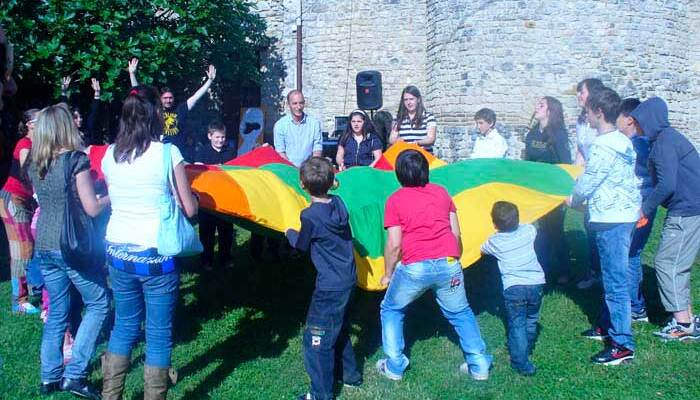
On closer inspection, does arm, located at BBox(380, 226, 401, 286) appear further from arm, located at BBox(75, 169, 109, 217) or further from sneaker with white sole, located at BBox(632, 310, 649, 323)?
Result: sneaker with white sole, located at BBox(632, 310, 649, 323)

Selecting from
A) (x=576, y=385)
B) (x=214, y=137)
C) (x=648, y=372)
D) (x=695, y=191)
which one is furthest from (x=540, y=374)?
(x=214, y=137)

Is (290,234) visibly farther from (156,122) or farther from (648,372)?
(648,372)

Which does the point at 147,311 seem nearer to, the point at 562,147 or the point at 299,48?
the point at 562,147

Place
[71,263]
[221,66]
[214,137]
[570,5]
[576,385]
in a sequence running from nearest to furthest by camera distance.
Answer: [71,263] < [576,385] < [214,137] < [570,5] < [221,66]

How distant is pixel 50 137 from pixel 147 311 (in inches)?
46.7

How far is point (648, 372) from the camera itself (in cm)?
423

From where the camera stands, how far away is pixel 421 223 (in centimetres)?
388

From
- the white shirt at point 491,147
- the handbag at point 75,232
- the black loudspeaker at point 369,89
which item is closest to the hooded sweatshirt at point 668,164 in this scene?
the white shirt at point 491,147

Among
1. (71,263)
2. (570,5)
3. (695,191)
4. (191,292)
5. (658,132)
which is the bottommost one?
(191,292)

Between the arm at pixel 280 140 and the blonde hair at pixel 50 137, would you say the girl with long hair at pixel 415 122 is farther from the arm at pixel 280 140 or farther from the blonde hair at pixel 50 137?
the blonde hair at pixel 50 137

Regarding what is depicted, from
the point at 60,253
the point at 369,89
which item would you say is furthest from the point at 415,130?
the point at 369,89

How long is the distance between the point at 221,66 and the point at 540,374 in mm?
12836

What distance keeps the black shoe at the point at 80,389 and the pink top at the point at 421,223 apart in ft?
6.80

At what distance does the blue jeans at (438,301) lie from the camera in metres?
3.91
